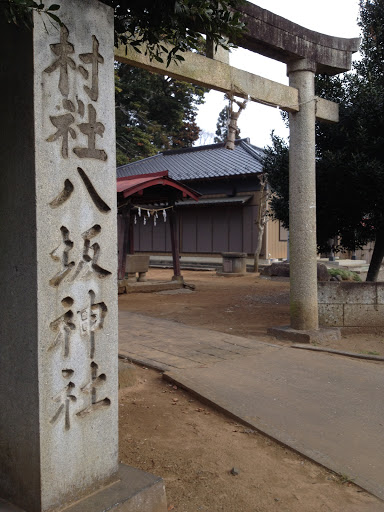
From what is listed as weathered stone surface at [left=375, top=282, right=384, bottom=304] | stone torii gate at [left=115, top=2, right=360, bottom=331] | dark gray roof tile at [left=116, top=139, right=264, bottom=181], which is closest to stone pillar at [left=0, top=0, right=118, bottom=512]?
stone torii gate at [left=115, top=2, right=360, bottom=331]

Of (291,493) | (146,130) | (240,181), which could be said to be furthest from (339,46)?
(146,130)

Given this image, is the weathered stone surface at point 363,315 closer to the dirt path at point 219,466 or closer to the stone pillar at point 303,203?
the stone pillar at point 303,203

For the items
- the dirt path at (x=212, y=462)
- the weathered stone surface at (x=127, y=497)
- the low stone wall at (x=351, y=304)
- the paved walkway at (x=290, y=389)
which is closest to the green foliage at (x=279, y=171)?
the low stone wall at (x=351, y=304)

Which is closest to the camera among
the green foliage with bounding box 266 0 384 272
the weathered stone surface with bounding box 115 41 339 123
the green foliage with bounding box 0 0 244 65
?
the green foliage with bounding box 0 0 244 65

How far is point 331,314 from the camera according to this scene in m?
7.90

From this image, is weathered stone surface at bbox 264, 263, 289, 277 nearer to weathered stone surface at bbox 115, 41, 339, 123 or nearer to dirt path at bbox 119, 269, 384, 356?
dirt path at bbox 119, 269, 384, 356

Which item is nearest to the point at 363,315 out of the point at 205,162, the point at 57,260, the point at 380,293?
the point at 380,293

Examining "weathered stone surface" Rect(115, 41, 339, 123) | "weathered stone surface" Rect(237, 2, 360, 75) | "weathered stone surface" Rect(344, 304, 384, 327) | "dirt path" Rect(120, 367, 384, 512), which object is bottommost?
"dirt path" Rect(120, 367, 384, 512)

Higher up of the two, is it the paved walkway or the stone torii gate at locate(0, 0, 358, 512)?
the stone torii gate at locate(0, 0, 358, 512)

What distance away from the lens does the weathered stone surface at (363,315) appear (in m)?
7.93

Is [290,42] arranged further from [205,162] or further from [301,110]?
[205,162]

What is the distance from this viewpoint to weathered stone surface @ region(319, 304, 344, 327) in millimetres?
7902

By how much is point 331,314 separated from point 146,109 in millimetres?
20428

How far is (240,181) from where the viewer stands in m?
20.7
